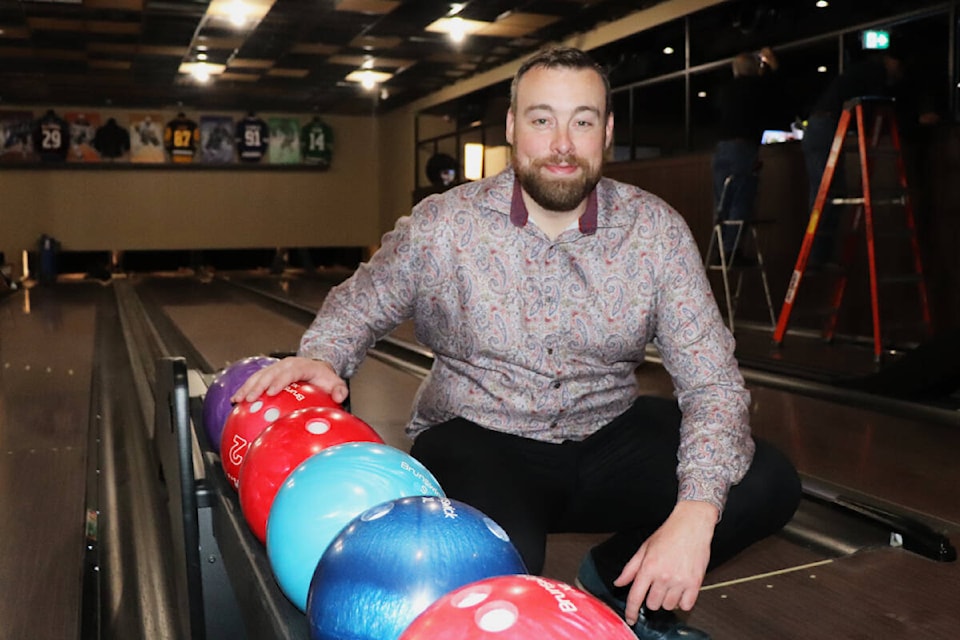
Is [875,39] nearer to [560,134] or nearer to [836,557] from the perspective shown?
[836,557]

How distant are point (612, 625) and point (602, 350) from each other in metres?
0.82

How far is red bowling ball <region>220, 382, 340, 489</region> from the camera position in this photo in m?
1.76

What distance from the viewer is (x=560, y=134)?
5.38 feet

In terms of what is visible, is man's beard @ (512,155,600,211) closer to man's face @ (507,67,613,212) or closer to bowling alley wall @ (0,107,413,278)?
man's face @ (507,67,613,212)

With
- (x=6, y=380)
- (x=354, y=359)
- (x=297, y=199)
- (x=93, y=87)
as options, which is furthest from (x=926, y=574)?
(x=297, y=199)

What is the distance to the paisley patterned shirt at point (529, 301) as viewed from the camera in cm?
167

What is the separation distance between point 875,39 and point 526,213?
14.3 ft

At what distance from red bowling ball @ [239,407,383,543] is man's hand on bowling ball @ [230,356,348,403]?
0.19 feet

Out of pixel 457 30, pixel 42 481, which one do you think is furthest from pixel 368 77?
pixel 42 481

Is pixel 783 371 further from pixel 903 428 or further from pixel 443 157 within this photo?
pixel 443 157

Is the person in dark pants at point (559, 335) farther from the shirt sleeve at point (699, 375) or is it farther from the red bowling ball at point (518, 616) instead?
the red bowling ball at point (518, 616)

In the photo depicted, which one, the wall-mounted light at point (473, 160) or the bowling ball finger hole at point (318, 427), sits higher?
the wall-mounted light at point (473, 160)

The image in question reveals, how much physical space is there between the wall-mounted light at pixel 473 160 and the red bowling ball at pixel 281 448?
958 cm

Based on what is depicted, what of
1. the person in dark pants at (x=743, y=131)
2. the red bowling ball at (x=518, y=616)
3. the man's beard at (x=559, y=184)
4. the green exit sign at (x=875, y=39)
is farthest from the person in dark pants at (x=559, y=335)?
the green exit sign at (x=875, y=39)
